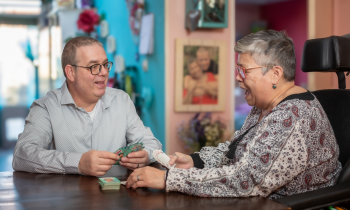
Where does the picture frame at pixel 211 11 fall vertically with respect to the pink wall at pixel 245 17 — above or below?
below

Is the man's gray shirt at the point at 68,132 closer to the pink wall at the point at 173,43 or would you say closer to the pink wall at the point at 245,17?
the pink wall at the point at 173,43

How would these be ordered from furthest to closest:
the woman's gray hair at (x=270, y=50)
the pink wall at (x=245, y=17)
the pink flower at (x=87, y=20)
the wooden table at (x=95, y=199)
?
1. the pink wall at (x=245, y=17)
2. the pink flower at (x=87, y=20)
3. the woman's gray hair at (x=270, y=50)
4. the wooden table at (x=95, y=199)

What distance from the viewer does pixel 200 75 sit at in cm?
411

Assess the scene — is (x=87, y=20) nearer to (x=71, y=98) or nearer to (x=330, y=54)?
(x=71, y=98)

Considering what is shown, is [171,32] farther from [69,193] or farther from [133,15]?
[69,193]

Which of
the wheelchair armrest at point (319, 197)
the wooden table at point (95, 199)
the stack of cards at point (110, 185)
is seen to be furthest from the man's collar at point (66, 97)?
the wheelchair armrest at point (319, 197)

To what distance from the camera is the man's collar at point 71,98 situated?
2.16 meters

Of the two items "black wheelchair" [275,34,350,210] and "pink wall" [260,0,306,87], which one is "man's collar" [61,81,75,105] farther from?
"pink wall" [260,0,306,87]

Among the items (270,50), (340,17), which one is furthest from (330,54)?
(340,17)

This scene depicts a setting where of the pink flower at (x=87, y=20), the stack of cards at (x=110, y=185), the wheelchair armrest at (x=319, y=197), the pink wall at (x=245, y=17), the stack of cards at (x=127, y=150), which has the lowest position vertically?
the wheelchair armrest at (x=319, y=197)

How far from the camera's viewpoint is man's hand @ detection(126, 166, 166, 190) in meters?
1.52

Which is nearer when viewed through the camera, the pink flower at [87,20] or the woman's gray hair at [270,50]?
the woman's gray hair at [270,50]

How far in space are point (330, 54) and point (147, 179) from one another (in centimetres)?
112

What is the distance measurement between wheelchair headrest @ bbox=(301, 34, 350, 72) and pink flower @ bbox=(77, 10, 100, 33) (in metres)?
4.59
